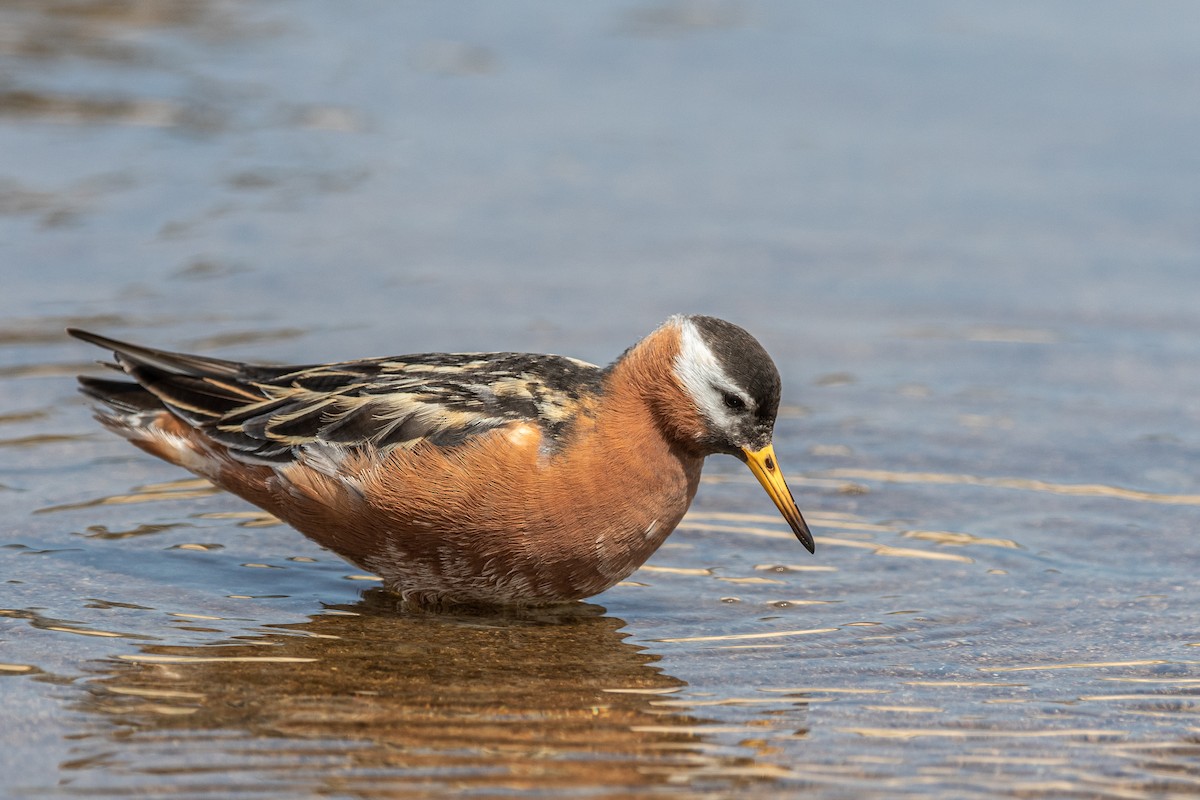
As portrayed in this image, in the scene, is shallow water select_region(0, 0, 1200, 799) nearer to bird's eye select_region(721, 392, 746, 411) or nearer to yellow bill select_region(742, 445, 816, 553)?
yellow bill select_region(742, 445, 816, 553)

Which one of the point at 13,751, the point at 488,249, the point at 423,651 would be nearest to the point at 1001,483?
the point at 423,651

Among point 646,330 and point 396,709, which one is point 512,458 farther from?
point 646,330

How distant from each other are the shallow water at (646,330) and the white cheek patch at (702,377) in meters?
1.13

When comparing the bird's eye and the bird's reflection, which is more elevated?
the bird's eye

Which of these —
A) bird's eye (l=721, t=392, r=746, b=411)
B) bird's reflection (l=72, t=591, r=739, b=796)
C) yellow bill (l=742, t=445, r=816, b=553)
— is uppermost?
bird's eye (l=721, t=392, r=746, b=411)

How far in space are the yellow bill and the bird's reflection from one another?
Result: 3.67ft

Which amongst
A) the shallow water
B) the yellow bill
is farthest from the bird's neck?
the shallow water

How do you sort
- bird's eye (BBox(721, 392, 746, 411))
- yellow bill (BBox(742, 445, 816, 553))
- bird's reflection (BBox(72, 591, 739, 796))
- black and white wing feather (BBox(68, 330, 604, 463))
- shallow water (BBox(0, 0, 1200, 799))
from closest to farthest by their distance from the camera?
bird's reflection (BBox(72, 591, 739, 796)) < shallow water (BBox(0, 0, 1200, 799)) < bird's eye (BBox(721, 392, 746, 411)) < black and white wing feather (BBox(68, 330, 604, 463)) < yellow bill (BBox(742, 445, 816, 553))

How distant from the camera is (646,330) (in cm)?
1322

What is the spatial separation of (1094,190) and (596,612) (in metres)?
8.69

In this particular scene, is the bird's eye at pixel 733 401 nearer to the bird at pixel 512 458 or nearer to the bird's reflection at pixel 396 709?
the bird at pixel 512 458

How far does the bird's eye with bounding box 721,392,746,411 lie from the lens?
8891 millimetres

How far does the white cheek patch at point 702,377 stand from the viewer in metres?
8.91

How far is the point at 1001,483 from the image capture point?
11.1 m
